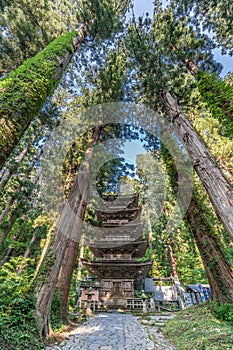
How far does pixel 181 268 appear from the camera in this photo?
1939 centimetres

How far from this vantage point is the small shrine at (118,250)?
12961 mm

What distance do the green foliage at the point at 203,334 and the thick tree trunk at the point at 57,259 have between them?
2.82 meters

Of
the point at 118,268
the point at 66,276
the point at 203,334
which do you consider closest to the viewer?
the point at 203,334

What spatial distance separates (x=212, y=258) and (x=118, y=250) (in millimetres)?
9655

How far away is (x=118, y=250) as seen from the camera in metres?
14.4

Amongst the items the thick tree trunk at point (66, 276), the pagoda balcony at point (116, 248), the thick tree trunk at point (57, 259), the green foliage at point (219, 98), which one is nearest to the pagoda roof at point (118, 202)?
the pagoda balcony at point (116, 248)

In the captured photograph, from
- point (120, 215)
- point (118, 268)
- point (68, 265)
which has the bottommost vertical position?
point (68, 265)

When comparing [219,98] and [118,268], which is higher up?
[219,98]

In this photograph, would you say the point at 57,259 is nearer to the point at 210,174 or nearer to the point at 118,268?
the point at 210,174

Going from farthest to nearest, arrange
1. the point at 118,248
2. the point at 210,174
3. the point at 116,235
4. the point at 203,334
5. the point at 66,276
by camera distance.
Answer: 1. the point at 116,235
2. the point at 118,248
3. the point at 66,276
4. the point at 210,174
5. the point at 203,334

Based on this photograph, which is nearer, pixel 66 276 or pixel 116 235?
pixel 66 276

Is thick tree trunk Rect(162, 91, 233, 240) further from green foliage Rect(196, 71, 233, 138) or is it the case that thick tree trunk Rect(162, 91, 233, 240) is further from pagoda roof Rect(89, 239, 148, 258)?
pagoda roof Rect(89, 239, 148, 258)

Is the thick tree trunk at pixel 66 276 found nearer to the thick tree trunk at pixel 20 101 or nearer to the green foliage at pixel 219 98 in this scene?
the thick tree trunk at pixel 20 101

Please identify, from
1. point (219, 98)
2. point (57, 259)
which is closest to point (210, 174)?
point (219, 98)
